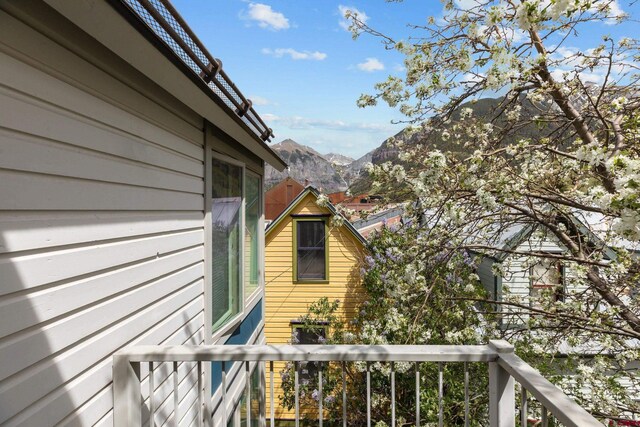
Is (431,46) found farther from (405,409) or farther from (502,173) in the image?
(405,409)

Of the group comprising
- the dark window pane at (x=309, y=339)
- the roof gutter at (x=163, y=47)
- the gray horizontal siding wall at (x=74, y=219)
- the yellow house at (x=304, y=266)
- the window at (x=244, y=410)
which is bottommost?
the dark window pane at (x=309, y=339)

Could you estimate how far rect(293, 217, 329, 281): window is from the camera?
8.88m

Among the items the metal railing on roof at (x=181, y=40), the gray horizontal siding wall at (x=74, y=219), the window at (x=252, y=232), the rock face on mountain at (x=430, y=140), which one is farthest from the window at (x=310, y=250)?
the gray horizontal siding wall at (x=74, y=219)

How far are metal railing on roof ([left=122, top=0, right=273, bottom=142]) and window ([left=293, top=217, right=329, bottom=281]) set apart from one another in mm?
5605

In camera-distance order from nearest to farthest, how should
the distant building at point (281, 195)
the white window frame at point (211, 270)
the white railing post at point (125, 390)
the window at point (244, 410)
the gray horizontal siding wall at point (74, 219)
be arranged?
the gray horizontal siding wall at point (74, 219) → the white railing post at point (125, 390) → the white window frame at point (211, 270) → the window at point (244, 410) → the distant building at point (281, 195)

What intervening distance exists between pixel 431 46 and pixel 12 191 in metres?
3.84

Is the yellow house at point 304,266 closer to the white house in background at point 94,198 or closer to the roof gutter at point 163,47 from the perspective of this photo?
the roof gutter at point 163,47

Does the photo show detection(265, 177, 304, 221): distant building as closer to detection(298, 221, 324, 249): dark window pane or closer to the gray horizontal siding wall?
detection(298, 221, 324, 249): dark window pane

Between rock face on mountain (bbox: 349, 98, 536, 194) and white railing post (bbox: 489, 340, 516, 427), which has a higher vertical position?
rock face on mountain (bbox: 349, 98, 536, 194)

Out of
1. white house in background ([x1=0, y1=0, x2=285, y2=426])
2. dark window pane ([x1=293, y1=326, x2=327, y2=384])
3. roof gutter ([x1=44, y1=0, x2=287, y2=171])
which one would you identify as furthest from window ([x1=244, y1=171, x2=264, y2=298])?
dark window pane ([x1=293, y1=326, x2=327, y2=384])

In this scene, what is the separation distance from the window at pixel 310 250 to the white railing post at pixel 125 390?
22.8 ft

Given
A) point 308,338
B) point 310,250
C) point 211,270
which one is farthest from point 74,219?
point 308,338

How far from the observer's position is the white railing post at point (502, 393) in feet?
6.28

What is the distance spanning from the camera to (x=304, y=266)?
357 inches
